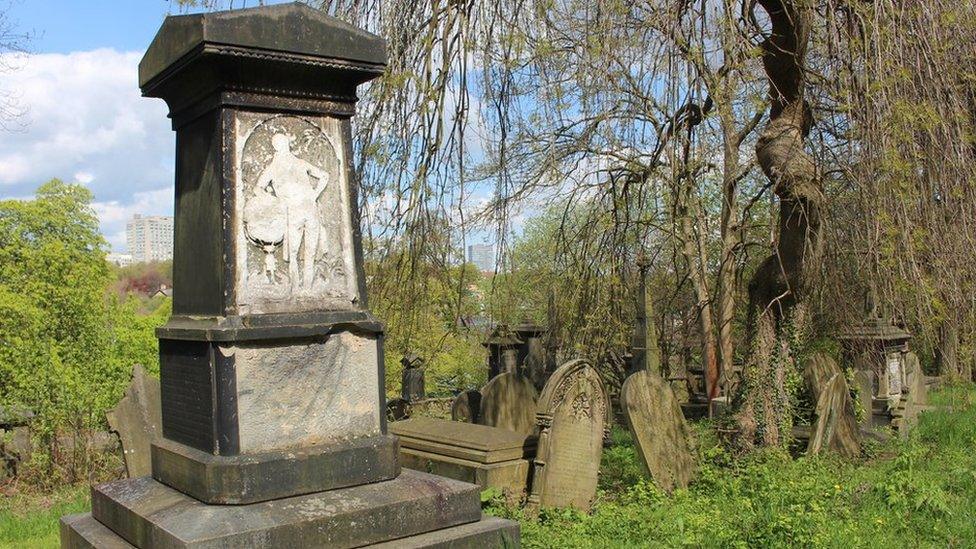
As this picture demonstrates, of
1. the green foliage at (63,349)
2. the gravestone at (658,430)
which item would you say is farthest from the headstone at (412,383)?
the gravestone at (658,430)

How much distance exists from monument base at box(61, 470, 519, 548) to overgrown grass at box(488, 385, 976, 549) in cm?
118

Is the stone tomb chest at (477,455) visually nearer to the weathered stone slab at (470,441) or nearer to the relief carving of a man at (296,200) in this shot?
the weathered stone slab at (470,441)

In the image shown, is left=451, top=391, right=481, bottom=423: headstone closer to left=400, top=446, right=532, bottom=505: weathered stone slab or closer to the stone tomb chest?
the stone tomb chest

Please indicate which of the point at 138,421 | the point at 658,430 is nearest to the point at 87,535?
the point at 138,421

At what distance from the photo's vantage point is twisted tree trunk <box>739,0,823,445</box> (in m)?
8.10

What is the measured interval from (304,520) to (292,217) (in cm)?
147

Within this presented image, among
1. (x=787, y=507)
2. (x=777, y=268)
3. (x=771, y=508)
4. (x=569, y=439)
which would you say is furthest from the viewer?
(x=777, y=268)

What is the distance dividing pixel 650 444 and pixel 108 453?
6454mm

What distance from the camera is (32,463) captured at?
32.3ft

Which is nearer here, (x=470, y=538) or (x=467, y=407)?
(x=470, y=538)

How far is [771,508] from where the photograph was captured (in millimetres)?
5316

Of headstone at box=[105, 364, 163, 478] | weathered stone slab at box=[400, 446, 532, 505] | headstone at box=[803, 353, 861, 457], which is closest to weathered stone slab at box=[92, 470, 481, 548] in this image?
weathered stone slab at box=[400, 446, 532, 505]

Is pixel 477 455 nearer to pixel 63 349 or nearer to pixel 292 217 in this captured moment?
pixel 292 217

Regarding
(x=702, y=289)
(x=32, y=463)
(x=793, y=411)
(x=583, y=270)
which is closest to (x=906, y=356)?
(x=702, y=289)
